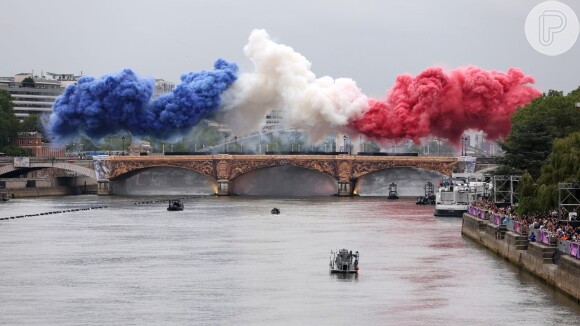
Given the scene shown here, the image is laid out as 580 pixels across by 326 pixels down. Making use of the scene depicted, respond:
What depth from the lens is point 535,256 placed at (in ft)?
249

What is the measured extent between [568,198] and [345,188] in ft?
360

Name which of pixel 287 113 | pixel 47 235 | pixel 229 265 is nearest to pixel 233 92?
pixel 287 113

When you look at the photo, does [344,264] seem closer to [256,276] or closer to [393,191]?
[256,276]

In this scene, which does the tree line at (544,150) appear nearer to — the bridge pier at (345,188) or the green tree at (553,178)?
the green tree at (553,178)

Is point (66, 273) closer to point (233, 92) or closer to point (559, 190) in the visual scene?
point (559, 190)

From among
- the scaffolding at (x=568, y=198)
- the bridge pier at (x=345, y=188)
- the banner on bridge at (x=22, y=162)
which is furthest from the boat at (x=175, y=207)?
the scaffolding at (x=568, y=198)

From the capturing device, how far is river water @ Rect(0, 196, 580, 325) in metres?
66.4

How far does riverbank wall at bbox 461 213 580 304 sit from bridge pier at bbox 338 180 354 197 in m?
88.6

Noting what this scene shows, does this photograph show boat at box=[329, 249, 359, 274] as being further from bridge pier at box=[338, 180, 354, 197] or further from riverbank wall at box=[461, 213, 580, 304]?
bridge pier at box=[338, 180, 354, 197]

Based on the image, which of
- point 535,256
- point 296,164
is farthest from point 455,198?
point 535,256

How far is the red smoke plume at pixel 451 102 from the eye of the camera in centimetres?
17025

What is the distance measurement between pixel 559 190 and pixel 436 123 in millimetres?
97333

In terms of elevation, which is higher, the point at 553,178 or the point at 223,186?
the point at 223,186

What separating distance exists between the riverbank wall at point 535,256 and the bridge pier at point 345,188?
88.6 meters
